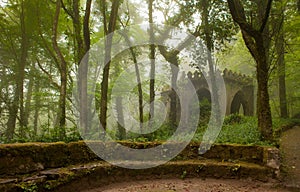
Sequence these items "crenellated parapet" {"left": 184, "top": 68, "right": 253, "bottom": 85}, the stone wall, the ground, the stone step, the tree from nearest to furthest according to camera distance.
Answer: the stone step → the stone wall → the ground → the tree → "crenellated parapet" {"left": 184, "top": 68, "right": 253, "bottom": 85}

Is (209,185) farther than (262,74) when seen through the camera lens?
No

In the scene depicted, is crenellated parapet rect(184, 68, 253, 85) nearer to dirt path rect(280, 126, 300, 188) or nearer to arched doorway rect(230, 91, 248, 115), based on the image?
arched doorway rect(230, 91, 248, 115)

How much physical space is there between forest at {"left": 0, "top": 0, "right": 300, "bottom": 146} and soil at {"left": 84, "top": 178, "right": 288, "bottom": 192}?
231 centimetres

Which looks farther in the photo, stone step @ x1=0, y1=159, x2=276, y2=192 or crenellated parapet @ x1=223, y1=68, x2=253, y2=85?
crenellated parapet @ x1=223, y1=68, x2=253, y2=85

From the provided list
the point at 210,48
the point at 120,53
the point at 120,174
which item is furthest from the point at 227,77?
the point at 120,174

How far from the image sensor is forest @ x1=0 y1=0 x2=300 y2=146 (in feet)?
29.1

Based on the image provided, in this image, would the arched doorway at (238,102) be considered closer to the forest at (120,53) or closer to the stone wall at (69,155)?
the forest at (120,53)

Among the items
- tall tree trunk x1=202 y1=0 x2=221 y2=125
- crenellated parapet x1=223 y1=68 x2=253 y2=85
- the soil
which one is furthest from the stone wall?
crenellated parapet x1=223 y1=68 x2=253 y2=85

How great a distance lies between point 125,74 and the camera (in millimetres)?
21672

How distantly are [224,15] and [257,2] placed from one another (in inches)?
74.8

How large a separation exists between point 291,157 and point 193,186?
405 cm

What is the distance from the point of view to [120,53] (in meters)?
20.5

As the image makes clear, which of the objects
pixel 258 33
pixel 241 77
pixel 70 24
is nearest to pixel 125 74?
pixel 70 24

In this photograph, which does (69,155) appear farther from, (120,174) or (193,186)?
(193,186)
